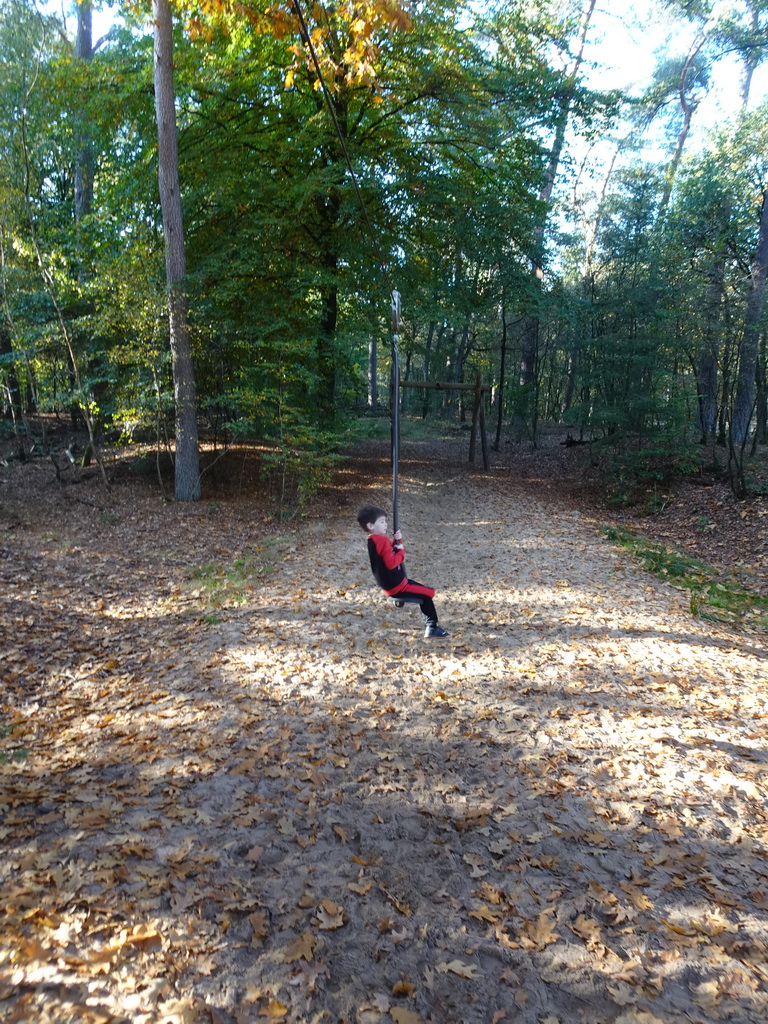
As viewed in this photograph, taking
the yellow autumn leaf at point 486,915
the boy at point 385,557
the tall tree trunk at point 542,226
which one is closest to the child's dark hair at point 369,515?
the boy at point 385,557

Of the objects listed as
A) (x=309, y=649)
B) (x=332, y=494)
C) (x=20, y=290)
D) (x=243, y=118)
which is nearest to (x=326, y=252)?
(x=243, y=118)

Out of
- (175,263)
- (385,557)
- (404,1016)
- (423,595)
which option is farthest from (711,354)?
(404,1016)

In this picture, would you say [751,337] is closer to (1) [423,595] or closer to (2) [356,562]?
(2) [356,562]

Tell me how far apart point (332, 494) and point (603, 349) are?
27.8 ft

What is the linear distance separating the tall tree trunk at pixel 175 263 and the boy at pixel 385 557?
7566 mm

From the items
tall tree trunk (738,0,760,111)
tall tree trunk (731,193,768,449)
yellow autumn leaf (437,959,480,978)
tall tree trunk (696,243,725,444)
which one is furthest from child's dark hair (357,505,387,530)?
tall tree trunk (738,0,760,111)

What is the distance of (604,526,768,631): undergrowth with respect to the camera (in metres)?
7.84

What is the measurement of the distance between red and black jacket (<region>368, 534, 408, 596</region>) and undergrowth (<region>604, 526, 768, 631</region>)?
420 centimetres

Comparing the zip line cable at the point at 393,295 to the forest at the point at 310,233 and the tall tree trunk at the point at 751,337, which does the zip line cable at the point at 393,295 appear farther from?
the tall tree trunk at the point at 751,337

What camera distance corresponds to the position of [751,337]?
13.8 metres

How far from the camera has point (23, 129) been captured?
11.8 m

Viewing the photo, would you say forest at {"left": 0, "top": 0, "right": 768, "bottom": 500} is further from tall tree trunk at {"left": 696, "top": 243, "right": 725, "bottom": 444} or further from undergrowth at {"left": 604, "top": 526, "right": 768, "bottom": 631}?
undergrowth at {"left": 604, "top": 526, "right": 768, "bottom": 631}

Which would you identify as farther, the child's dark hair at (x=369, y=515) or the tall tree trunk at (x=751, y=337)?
the tall tree trunk at (x=751, y=337)

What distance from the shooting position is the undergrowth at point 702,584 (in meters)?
7.84
